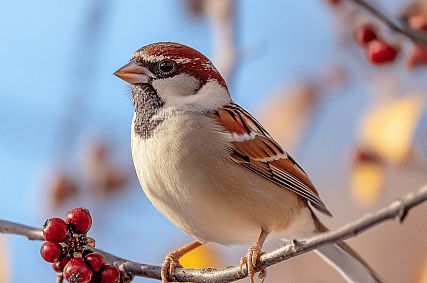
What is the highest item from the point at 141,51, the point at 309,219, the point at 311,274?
the point at 141,51

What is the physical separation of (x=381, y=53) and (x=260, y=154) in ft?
1.88

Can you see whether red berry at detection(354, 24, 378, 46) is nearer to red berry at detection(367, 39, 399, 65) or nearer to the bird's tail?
red berry at detection(367, 39, 399, 65)

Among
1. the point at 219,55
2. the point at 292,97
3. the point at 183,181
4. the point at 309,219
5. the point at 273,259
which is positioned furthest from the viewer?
the point at 292,97

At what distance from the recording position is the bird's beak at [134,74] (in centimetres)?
294

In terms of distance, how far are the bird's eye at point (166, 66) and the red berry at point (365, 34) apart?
702 millimetres

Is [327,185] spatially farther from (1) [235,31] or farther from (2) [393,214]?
(2) [393,214]

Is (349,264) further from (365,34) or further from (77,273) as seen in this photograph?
(77,273)

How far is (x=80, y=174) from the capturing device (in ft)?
14.1

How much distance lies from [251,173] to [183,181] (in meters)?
0.32

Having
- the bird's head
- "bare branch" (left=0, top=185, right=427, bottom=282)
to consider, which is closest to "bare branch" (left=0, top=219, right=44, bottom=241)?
"bare branch" (left=0, top=185, right=427, bottom=282)

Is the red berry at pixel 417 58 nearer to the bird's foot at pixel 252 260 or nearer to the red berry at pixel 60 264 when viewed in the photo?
the bird's foot at pixel 252 260

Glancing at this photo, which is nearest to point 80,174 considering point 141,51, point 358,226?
point 141,51

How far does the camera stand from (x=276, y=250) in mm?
2102

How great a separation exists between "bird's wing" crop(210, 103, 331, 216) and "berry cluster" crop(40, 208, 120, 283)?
27.0 inches
